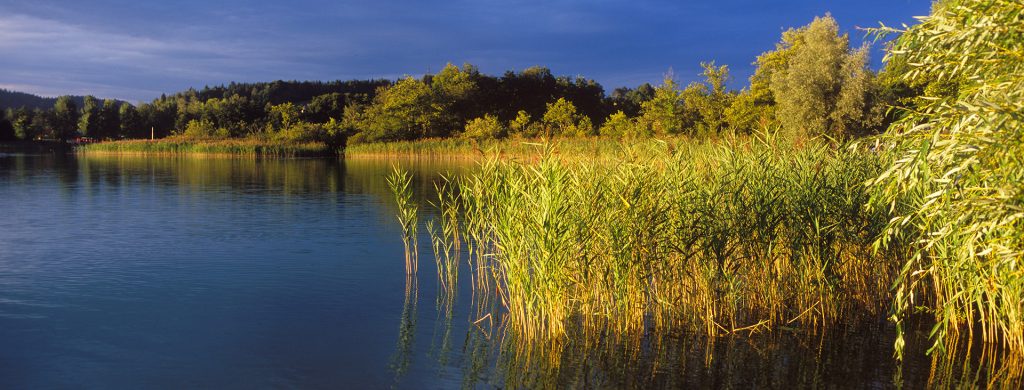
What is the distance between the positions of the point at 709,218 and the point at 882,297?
11.6 ft

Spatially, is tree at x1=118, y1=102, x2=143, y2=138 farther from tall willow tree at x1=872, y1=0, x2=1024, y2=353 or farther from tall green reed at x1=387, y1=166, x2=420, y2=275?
tall willow tree at x1=872, y1=0, x2=1024, y2=353

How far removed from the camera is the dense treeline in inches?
1976

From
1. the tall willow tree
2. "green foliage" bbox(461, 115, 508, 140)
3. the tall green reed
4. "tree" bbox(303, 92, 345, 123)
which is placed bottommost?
the tall green reed

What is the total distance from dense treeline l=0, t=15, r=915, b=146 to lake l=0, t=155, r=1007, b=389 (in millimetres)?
4085

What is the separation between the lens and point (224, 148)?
80.4 m

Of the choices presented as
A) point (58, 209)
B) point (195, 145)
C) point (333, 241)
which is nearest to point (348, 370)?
point (333, 241)

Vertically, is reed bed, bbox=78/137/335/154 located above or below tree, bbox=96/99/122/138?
below

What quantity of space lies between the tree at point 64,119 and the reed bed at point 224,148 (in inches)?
1828

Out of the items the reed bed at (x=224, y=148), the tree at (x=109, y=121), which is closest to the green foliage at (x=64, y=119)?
the tree at (x=109, y=121)

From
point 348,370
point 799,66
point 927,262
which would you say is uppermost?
point 799,66

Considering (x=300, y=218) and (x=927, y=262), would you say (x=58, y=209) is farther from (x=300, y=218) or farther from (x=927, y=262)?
(x=927, y=262)

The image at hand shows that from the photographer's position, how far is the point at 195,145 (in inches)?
3196

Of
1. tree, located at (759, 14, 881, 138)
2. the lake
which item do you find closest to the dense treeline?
tree, located at (759, 14, 881, 138)

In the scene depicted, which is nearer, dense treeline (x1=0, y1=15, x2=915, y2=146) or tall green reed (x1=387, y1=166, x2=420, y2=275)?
tall green reed (x1=387, y1=166, x2=420, y2=275)
